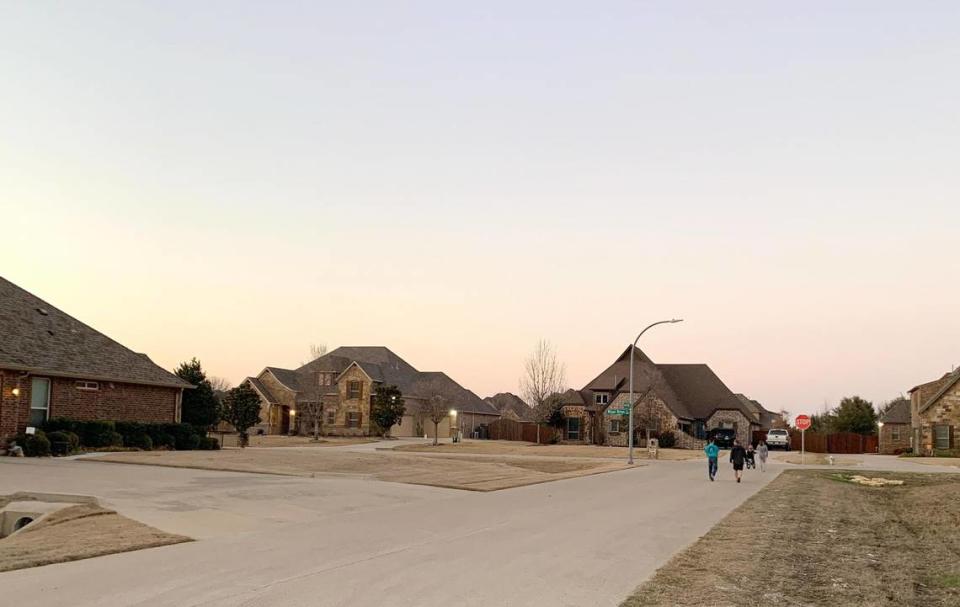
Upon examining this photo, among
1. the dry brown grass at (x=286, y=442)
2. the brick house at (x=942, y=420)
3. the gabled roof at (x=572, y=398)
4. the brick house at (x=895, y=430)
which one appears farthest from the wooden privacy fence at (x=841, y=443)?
the dry brown grass at (x=286, y=442)

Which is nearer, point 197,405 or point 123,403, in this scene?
point 123,403

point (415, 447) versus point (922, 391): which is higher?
point (922, 391)

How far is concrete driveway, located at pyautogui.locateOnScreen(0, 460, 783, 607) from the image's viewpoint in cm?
908

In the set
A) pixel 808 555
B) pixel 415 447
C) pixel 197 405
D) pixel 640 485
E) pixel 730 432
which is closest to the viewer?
pixel 808 555

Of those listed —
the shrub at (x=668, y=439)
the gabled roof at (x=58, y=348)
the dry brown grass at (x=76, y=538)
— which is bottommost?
the shrub at (x=668, y=439)

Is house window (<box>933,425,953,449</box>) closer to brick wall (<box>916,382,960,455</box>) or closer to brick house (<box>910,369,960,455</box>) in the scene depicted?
brick house (<box>910,369,960,455</box>)

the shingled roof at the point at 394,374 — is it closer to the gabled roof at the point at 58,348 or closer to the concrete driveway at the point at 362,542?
the gabled roof at the point at 58,348

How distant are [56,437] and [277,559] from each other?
24297mm

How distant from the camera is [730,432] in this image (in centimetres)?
7075

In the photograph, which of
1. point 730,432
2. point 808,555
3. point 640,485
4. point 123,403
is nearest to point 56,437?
point 123,403

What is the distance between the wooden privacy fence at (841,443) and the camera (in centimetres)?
6338

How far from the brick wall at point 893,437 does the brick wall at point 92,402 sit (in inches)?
2155

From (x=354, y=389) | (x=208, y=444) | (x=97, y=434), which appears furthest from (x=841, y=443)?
(x=97, y=434)

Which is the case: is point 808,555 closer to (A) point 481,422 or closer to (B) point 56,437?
(B) point 56,437
